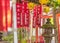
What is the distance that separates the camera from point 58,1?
175 centimetres

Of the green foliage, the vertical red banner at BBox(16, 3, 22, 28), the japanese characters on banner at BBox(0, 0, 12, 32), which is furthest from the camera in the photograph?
the green foliage

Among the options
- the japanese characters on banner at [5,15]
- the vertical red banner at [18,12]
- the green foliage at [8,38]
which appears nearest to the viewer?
the japanese characters on banner at [5,15]

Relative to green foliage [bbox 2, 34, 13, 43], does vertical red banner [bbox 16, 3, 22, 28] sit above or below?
above

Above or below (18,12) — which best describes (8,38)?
below

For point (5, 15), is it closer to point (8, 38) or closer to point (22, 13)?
point (22, 13)

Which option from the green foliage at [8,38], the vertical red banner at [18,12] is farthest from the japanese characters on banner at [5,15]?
the green foliage at [8,38]

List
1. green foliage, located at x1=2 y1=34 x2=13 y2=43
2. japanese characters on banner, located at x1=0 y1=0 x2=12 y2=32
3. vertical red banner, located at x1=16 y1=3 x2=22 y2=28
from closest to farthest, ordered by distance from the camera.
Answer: japanese characters on banner, located at x1=0 y1=0 x2=12 y2=32
vertical red banner, located at x1=16 y1=3 x2=22 y2=28
green foliage, located at x1=2 y1=34 x2=13 y2=43

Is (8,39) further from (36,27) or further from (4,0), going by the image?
(4,0)

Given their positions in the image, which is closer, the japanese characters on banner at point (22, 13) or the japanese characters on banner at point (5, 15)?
the japanese characters on banner at point (5, 15)

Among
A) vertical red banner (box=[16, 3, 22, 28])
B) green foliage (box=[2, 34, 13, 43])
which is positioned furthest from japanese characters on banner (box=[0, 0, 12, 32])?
green foliage (box=[2, 34, 13, 43])

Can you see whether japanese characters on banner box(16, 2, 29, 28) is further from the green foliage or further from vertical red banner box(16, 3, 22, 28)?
the green foliage

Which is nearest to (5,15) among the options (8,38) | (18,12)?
(18,12)

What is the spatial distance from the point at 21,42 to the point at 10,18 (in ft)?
1.39

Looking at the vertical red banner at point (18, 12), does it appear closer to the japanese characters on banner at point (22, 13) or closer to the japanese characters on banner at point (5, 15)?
the japanese characters on banner at point (22, 13)
